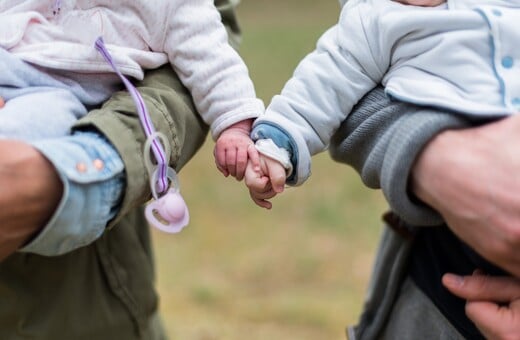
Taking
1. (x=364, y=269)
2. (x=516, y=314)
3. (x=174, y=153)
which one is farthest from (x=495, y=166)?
(x=364, y=269)

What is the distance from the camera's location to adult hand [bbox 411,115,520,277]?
72 centimetres

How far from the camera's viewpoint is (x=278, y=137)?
88 cm

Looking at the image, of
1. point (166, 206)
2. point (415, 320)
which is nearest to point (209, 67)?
point (166, 206)

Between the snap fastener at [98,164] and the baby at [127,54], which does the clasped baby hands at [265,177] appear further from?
the snap fastener at [98,164]

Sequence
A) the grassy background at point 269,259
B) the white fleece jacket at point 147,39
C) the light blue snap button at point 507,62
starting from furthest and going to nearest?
the grassy background at point 269,259
the white fleece jacket at point 147,39
the light blue snap button at point 507,62

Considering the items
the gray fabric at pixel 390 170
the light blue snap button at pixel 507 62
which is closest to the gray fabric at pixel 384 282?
the gray fabric at pixel 390 170

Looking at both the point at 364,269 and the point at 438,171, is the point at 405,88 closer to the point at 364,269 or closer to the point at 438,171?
the point at 438,171

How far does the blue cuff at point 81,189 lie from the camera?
731 millimetres

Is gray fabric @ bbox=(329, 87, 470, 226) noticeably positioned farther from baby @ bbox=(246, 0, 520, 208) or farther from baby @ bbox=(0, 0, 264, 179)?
baby @ bbox=(0, 0, 264, 179)

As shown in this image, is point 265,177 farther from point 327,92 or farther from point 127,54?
point 127,54

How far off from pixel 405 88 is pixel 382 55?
0.06m

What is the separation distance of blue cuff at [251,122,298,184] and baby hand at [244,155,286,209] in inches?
0.8

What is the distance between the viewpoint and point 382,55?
864 millimetres

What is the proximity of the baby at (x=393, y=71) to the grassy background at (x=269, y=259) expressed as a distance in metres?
1.03
